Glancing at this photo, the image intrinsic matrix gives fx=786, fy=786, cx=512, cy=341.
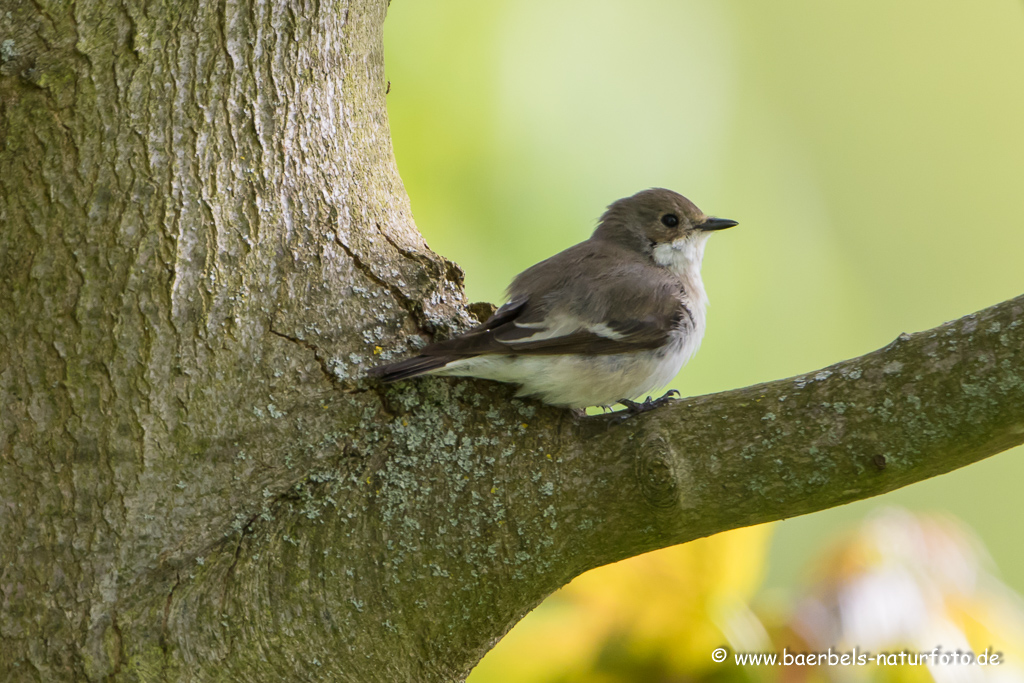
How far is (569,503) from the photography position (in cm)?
211

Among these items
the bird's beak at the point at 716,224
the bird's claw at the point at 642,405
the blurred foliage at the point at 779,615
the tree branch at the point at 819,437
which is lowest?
the blurred foliage at the point at 779,615

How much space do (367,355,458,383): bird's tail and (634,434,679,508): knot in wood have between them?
0.61m

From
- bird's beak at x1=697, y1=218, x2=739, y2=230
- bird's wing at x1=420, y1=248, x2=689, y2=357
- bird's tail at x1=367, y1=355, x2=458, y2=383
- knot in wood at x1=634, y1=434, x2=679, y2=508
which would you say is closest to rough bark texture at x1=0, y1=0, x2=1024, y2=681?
knot in wood at x1=634, y1=434, x2=679, y2=508

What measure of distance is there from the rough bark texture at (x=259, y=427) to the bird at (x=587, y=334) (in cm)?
13

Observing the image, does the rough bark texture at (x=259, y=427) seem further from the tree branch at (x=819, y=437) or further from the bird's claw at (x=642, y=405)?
the bird's claw at (x=642, y=405)

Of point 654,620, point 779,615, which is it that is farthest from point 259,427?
point 779,615

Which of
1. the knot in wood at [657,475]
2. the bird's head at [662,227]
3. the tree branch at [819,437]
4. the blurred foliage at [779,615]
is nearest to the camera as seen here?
the tree branch at [819,437]

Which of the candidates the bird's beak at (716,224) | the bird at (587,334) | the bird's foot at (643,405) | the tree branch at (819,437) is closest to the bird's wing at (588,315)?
the bird at (587,334)

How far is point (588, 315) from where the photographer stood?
108 inches

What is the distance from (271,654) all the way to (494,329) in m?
1.13

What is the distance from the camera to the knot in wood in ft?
6.50

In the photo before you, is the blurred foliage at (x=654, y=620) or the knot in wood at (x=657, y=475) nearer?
the knot in wood at (x=657, y=475)

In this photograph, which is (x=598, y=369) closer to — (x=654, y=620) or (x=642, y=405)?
(x=642, y=405)

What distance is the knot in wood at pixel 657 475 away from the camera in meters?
1.98
